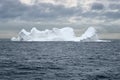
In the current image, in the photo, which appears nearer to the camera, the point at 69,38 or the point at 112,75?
the point at 112,75

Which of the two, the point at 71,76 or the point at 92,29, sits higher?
the point at 92,29

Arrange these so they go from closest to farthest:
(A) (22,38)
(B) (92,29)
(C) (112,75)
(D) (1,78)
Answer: (D) (1,78) < (C) (112,75) < (B) (92,29) < (A) (22,38)

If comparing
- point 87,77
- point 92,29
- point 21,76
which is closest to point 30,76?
point 21,76

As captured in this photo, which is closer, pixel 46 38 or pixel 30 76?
pixel 30 76

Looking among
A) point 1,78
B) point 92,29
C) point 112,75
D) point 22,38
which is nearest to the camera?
point 1,78

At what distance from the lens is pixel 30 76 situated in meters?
21.4

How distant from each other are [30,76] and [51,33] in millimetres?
96601

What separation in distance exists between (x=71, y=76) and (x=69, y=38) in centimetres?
10475

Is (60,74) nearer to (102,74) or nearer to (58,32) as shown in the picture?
(102,74)

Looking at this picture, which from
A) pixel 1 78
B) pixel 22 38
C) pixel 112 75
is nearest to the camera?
pixel 1 78

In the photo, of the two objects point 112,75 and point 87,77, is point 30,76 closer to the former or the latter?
point 87,77

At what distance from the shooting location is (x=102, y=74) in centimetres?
2242

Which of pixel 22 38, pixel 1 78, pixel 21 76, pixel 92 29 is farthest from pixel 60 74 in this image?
pixel 22 38

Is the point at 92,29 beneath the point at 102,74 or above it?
above
